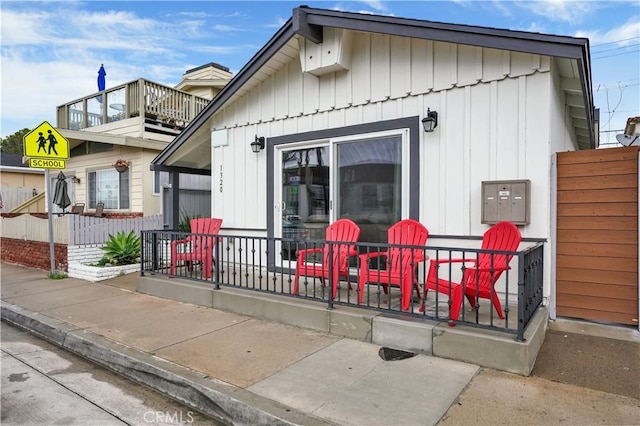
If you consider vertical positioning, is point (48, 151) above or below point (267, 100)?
below

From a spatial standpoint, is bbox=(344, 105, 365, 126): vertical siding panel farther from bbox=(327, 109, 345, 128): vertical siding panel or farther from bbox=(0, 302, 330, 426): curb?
bbox=(0, 302, 330, 426): curb

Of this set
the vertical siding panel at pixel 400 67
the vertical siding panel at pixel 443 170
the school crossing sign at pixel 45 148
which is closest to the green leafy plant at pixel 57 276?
the school crossing sign at pixel 45 148

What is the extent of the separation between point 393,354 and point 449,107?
2928 mm

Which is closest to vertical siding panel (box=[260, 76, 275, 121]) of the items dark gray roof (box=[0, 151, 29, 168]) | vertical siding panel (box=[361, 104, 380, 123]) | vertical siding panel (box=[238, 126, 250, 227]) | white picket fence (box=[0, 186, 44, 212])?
vertical siding panel (box=[238, 126, 250, 227])

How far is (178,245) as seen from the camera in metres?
6.47

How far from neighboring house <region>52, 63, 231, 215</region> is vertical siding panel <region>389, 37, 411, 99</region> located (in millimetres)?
7017

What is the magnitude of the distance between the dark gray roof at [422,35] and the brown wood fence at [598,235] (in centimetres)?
99

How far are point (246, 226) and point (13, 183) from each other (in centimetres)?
1802

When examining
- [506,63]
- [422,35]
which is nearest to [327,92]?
[422,35]

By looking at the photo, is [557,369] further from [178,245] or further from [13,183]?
[13,183]

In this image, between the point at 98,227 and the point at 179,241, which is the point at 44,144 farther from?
the point at 179,241

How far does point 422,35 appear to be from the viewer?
456cm

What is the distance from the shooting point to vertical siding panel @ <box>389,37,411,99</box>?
201 inches

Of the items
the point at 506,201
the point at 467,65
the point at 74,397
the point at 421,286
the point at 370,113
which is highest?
the point at 467,65
